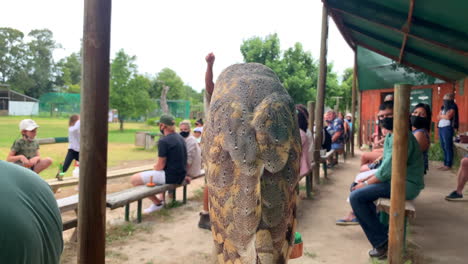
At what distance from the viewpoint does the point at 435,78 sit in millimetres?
12484

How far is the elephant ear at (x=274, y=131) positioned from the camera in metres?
2.04

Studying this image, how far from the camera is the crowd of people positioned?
1.05 meters

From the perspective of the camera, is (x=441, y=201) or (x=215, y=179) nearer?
(x=215, y=179)

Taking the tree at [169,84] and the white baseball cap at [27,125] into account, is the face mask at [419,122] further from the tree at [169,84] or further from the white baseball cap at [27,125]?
the tree at [169,84]

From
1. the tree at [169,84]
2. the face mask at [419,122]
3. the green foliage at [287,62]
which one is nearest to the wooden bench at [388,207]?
the face mask at [419,122]

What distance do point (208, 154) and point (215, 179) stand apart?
22cm

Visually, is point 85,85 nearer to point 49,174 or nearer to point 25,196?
point 25,196

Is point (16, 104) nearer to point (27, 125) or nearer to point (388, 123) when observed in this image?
point (27, 125)

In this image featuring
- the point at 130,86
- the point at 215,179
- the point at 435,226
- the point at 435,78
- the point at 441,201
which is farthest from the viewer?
the point at 130,86

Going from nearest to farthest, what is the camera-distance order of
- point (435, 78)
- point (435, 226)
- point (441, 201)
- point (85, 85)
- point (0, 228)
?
point (0, 228), point (85, 85), point (435, 226), point (441, 201), point (435, 78)

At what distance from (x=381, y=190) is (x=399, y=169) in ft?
2.27

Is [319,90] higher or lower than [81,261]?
higher

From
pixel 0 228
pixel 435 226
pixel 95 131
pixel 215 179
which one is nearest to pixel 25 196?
pixel 0 228

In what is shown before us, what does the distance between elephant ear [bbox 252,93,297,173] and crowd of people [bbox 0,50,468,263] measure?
116 cm
